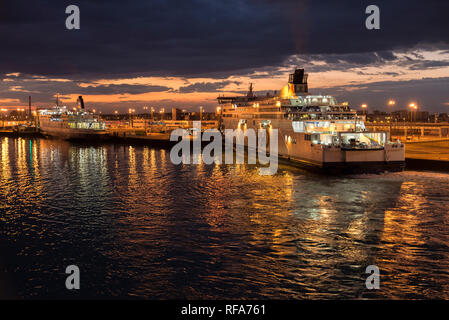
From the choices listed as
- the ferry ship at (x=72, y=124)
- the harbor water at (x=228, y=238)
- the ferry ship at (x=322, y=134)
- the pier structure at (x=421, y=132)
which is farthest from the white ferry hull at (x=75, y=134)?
the harbor water at (x=228, y=238)

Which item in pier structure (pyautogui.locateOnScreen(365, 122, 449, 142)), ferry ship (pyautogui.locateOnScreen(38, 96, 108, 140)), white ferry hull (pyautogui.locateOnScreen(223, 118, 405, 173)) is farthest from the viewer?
ferry ship (pyautogui.locateOnScreen(38, 96, 108, 140))

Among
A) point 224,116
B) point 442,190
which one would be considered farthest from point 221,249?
point 224,116

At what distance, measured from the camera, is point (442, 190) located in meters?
28.1

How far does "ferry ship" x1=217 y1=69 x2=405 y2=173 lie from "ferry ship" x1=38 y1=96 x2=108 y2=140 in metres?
50.8

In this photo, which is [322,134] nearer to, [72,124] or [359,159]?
[359,159]

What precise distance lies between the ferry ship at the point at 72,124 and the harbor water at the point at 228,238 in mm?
64999

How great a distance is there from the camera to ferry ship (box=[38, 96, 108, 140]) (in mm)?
95688

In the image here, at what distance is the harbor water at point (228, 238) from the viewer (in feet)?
41.7

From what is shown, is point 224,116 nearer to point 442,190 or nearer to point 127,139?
point 127,139

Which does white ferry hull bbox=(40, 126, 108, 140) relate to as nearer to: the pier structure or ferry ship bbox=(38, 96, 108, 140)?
ferry ship bbox=(38, 96, 108, 140)

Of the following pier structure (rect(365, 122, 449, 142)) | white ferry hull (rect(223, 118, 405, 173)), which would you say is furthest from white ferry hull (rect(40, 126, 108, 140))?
white ferry hull (rect(223, 118, 405, 173))

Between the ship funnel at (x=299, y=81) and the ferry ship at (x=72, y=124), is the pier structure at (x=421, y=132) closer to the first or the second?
the ship funnel at (x=299, y=81)

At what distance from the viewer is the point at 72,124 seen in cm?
10450
